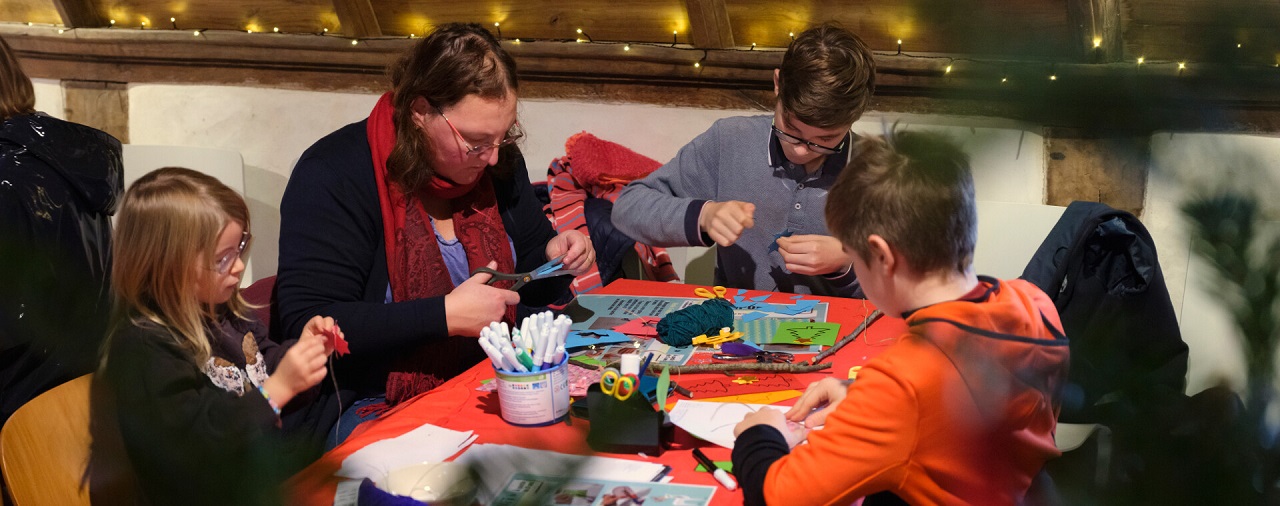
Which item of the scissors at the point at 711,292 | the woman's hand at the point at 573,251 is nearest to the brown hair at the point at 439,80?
the woman's hand at the point at 573,251

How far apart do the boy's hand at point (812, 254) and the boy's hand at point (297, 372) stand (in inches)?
43.1

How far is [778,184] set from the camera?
2.58 m

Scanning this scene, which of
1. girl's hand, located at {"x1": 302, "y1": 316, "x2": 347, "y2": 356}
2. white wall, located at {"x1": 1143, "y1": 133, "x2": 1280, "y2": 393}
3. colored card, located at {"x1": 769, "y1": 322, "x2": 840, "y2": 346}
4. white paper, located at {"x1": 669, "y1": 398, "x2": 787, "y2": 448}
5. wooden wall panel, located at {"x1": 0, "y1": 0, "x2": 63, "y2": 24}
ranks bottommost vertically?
colored card, located at {"x1": 769, "y1": 322, "x2": 840, "y2": 346}

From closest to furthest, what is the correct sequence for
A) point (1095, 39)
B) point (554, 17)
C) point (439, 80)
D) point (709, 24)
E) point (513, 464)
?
point (1095, 39)
point (513, 464)
point (439, 80)
point (709, 24)
point (554, 17)

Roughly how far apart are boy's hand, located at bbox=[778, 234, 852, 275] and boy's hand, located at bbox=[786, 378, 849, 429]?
750mm

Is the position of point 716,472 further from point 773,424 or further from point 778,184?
point 778,184

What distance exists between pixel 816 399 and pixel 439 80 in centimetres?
105

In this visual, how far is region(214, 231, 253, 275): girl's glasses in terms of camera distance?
1685 millimetres

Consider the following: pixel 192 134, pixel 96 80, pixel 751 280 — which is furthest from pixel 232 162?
pixel 751 280

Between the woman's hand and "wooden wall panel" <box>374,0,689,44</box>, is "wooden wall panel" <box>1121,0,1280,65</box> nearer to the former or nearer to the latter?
the woman's hand

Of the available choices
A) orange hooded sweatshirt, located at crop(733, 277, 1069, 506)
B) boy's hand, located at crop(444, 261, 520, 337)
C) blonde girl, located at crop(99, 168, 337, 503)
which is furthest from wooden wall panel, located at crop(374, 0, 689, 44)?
orange hooded sweatshirt, located at crop(733, 277, 1069, 506)

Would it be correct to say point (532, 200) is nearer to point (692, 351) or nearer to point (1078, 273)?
point (692, 351)

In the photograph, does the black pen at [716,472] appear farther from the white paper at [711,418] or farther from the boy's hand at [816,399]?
the boy's hand at [816,399]

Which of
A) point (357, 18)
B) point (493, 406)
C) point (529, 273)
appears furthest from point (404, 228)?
point (357, 18)
